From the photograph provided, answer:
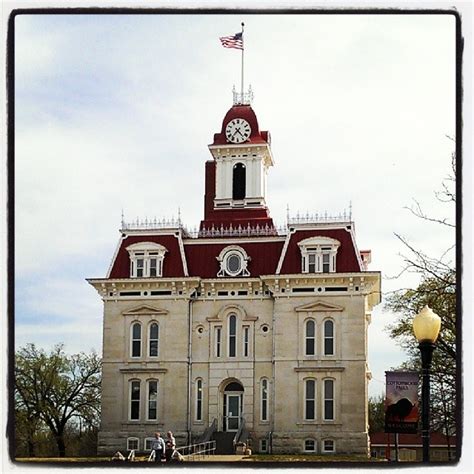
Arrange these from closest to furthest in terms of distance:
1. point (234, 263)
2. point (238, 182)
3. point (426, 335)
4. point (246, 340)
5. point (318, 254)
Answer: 1. point (426, 335)
2. point (318, 254)
3. point (246, 340)
4. point (234, 263)
5. point (238, 182)

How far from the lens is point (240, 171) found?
3644 centimetres

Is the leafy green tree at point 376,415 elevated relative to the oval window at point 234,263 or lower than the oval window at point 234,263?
lower

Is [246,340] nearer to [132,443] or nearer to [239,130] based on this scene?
[132,443]

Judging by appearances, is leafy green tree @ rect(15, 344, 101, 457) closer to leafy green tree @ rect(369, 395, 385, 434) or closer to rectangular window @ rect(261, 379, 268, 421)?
rectangular window @ rect(261, 379, 268, 421)

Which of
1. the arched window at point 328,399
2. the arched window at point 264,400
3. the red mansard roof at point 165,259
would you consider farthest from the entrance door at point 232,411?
the red mansard roof at point 165,259

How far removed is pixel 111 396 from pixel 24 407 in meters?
2.92

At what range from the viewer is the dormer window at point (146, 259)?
33750 mm

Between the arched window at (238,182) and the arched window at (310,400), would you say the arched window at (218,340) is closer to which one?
the arched window at (310,400)

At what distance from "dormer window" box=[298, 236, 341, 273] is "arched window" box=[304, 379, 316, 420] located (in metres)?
3.44

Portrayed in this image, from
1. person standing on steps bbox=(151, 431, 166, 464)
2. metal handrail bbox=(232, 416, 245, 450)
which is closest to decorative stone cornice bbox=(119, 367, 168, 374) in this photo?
metal handrail bbox=(232, 416, 245, 450)

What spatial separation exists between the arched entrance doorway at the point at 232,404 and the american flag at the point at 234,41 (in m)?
12.1

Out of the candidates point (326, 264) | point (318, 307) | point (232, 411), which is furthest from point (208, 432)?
point (326, 264)

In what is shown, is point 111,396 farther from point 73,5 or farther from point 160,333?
point 73,5
